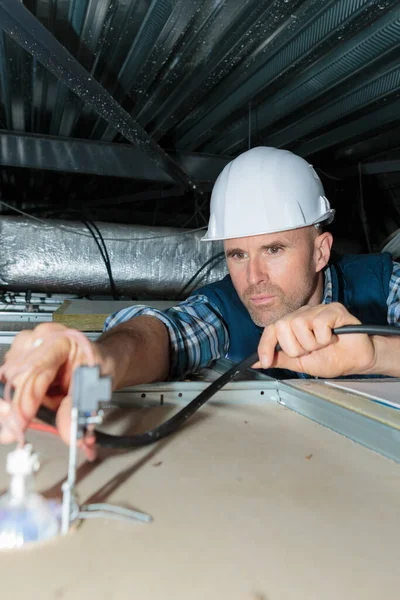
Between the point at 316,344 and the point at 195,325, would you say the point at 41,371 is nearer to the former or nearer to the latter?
the point at 316,344

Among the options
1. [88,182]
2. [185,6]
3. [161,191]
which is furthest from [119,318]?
[88,182]

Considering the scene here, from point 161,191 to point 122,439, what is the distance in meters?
2.42

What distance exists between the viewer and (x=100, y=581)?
1.06ft

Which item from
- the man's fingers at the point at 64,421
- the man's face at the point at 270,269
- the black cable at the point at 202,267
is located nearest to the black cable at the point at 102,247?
the black cable at the point at 202,267

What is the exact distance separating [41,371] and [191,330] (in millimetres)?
747

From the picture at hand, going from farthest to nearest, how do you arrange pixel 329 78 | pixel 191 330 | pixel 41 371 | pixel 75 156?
pixel 75 156, pixel 329 78, pixel 191 330, pixel 41 371

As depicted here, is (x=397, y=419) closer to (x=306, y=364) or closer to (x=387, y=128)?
(x=306, y=364)

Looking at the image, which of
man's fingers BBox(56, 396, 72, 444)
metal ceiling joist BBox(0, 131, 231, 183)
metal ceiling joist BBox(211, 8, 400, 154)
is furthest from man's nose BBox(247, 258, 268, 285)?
metal ceiling joist BBox(0, 131, 231, 183)

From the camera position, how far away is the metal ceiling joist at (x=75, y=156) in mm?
2064

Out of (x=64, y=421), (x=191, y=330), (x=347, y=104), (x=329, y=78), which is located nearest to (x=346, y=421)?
(x=64, y=421)

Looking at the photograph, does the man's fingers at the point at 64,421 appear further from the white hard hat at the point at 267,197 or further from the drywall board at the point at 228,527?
the white hard hat at the point at 267,197

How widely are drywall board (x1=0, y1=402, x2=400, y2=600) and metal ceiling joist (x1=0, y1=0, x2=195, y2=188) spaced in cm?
84

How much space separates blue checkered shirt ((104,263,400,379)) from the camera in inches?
45.2

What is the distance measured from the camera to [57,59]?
112 centimetres
